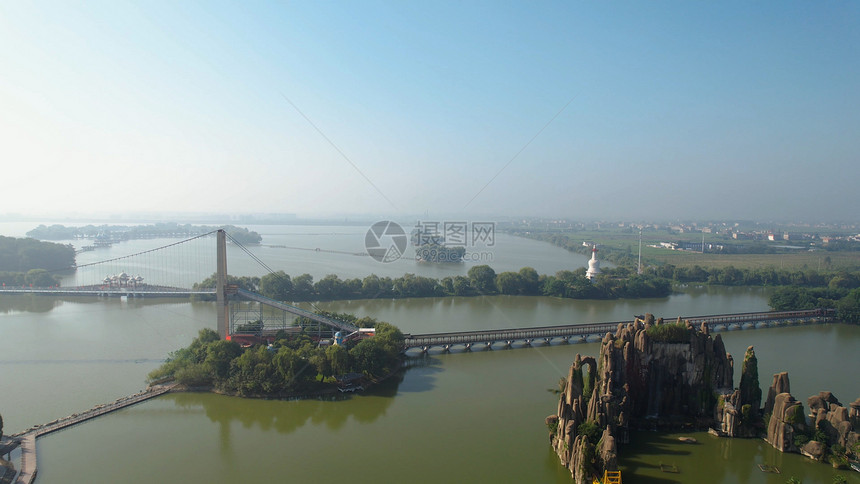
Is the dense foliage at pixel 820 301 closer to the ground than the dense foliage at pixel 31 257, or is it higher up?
closer to the ground

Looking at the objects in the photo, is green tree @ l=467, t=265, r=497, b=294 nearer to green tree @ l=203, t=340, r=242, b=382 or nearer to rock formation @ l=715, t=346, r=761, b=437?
green tree @ l=203, t=340, r=242, b=382

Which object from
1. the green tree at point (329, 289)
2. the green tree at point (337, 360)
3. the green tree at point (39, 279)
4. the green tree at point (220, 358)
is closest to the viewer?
the green tree at point (220, 358)

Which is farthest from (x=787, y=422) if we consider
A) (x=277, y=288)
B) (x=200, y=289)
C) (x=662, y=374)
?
(x=200, y=289)

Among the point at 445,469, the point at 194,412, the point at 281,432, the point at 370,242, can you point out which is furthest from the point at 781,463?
the point at 370,242

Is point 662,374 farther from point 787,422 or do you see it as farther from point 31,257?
point 31,257

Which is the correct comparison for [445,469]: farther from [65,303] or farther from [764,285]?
[764,285]

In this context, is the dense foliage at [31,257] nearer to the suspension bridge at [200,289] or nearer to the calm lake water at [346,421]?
the suspension bridge at [200,289]

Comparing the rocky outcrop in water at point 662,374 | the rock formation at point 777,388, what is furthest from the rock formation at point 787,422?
the rocky outcrop in water at point 662,374
